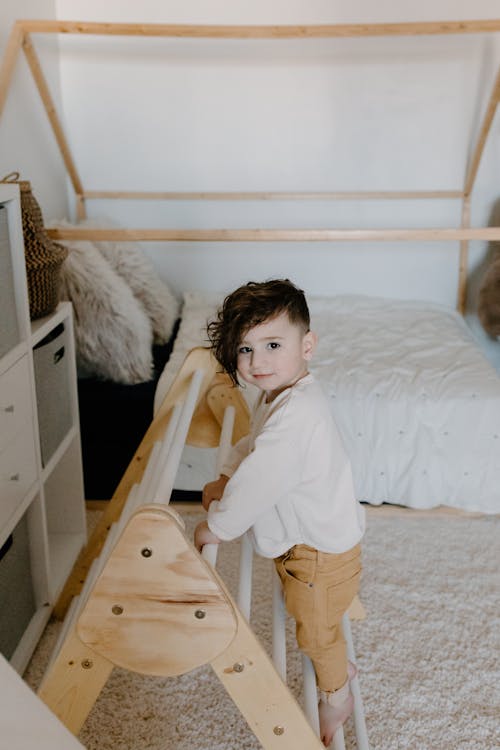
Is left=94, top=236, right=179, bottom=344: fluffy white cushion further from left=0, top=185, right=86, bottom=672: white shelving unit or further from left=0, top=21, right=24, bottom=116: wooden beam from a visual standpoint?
left=0, top=185, right=86, bottom=672: white shelving unit

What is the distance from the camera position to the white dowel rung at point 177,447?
108 centimetres

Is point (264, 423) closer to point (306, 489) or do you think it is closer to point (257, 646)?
point (306, 489)

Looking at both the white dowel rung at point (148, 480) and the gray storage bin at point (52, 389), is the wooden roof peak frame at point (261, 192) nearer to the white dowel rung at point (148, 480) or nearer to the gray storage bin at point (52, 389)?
the gray storage bin at point (52, 389)

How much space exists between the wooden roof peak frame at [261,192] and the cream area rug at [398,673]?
81 cm

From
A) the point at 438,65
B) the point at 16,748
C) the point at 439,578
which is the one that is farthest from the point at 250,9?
the point at 16,748

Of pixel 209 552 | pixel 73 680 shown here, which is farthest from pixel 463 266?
pixel 73 680

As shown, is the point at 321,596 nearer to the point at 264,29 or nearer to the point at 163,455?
the point at 163,455

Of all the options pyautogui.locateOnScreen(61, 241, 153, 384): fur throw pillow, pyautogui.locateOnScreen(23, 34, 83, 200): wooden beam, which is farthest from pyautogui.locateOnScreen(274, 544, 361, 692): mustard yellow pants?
pyautogui.locateOnScreen(23, 34, 83, 200): wooden beam

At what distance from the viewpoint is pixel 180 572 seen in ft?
3.03

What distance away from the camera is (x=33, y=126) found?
258cm

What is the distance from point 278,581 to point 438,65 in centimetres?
233

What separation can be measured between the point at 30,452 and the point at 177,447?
38 centimetres

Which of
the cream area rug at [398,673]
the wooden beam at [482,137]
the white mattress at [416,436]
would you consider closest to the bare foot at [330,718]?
the cream area rug at [398,673]

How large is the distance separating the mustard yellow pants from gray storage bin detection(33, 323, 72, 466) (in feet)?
2.12
